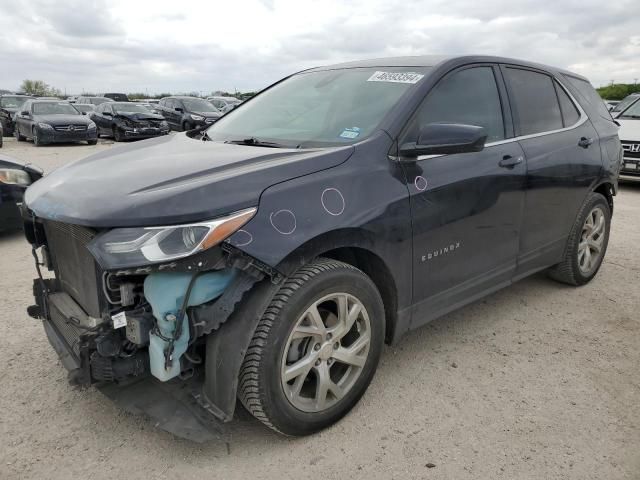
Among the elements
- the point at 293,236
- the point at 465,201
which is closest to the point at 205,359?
the point at 293,236

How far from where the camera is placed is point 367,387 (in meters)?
2.63

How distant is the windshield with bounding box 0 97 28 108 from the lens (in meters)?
21.7

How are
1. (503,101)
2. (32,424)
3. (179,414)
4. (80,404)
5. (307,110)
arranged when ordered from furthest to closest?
(503,101), (307,110), (80,404), (32,424), (179,414)

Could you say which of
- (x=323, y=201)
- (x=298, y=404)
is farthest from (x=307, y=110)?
(x=298, y=404)

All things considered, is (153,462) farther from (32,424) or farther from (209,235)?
(209,235)

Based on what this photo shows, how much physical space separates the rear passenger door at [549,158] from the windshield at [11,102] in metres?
23.1

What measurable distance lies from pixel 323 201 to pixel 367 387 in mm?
1030

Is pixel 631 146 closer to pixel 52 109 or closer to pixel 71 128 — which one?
pixel 71 128

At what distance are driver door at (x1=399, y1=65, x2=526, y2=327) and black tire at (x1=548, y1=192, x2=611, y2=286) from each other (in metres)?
0.93

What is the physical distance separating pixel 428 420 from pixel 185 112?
1901 centimetres

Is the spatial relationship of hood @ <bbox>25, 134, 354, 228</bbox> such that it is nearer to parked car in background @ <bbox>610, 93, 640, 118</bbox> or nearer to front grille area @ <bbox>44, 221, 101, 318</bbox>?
front grille area @ <bbox>44, 221, 101, 318</bbox>

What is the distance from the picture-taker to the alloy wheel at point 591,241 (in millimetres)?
4195

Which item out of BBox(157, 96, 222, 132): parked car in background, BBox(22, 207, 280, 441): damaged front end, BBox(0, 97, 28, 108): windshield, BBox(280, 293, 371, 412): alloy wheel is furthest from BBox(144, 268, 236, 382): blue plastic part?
BBox(0, 97, 28, 108): windshield

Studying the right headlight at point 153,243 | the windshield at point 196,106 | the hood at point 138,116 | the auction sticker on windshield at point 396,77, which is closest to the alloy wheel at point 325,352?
the right headlight at point 153,243
